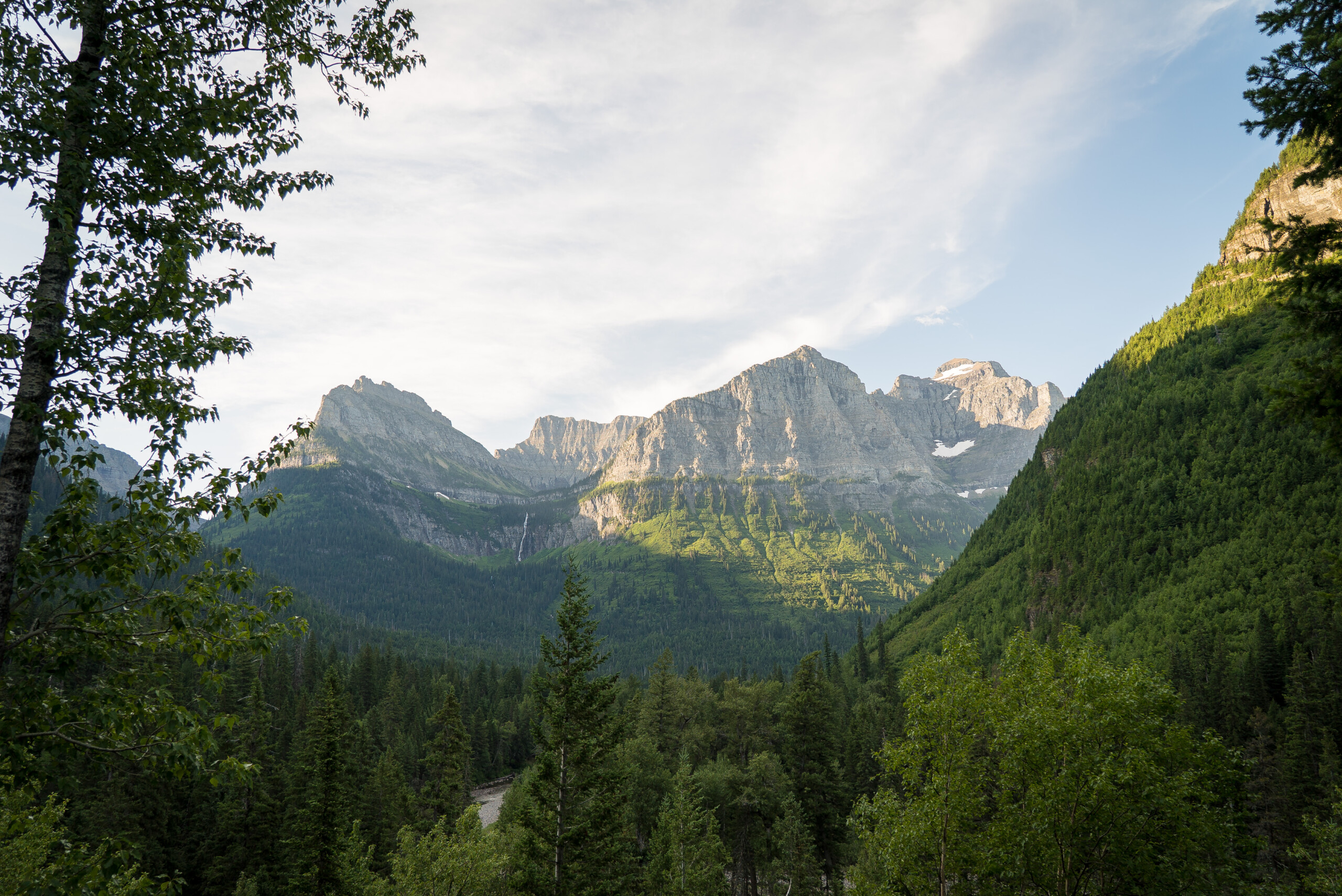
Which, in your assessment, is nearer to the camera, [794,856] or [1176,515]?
[794,856]

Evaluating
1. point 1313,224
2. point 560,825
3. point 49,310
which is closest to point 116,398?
point 49,310

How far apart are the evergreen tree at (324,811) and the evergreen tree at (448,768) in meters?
18.1

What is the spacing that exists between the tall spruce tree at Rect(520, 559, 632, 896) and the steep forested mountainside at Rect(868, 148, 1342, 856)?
101 feet

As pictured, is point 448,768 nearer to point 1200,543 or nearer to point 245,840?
point 245,840

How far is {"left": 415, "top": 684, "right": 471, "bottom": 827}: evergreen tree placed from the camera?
57.5 m

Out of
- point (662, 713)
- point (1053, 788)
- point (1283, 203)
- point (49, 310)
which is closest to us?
point (49, 310)

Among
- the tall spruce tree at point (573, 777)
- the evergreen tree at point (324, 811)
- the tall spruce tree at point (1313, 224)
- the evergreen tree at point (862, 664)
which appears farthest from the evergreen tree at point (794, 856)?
the evergreen tree at point (862, 664)

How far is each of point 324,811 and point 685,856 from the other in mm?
21080

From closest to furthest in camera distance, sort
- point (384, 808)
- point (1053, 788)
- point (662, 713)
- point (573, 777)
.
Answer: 1. point (1053, 788)
2. point (573, 777)
3. point (384, 808)
4. point (662, 713)

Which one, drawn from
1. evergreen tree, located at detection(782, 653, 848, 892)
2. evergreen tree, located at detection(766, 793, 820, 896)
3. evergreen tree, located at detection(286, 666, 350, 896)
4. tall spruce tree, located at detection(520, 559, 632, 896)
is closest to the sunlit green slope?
evergreen tree, located at detection(782, 653, 848, 892)

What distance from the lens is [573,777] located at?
2798 cm

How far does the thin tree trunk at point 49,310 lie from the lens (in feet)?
23.6

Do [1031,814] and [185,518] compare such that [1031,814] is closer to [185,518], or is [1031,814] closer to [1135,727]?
[1135,727]

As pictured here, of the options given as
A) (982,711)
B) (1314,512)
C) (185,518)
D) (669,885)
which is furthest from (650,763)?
(1314,512)
